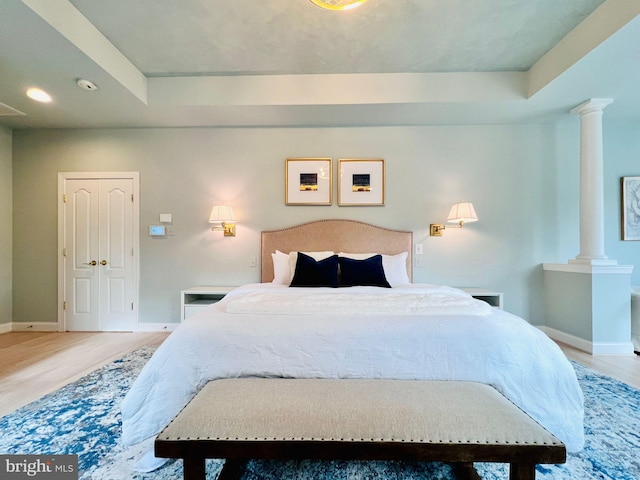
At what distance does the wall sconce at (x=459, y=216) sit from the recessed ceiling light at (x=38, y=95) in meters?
4.49

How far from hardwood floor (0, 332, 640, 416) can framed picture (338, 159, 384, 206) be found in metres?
2.64

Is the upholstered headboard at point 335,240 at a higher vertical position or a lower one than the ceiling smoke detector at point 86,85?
lower

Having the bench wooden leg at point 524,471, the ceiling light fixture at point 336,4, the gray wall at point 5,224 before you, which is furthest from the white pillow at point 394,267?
the gray wall at point 5,224

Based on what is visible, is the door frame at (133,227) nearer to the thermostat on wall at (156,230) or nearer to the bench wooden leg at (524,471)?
the thermostat on wall at (156,230)

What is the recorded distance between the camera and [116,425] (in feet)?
5.58

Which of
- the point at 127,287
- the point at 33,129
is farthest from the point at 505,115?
the point at 33,129

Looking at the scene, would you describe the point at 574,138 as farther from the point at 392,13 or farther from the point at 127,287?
the point at 127,287

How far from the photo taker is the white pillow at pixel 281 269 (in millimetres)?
3113

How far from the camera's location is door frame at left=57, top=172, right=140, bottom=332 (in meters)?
3.61

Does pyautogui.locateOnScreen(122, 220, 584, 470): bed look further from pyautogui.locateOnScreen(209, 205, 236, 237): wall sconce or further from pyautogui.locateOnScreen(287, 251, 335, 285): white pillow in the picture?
pyautogui.locateOnScreen(209, 205, 236, 237): wall sconce

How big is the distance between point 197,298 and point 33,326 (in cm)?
231

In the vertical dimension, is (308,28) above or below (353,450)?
above

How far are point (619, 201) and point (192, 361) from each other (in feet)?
16.5

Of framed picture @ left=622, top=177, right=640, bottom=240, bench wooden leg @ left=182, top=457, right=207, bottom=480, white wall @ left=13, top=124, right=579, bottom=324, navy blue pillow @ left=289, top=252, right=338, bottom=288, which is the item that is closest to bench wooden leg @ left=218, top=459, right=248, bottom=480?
bench wooden leg @ left=182, top=457, right=207, bottom=480
